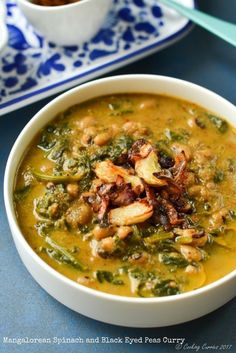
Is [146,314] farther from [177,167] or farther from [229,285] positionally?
[177,167]

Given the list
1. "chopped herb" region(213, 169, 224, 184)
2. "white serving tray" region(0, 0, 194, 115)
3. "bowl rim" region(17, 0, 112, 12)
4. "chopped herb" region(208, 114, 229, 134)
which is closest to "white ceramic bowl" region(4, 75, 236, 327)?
"chopped herb" region(213, 169, 224, 184)

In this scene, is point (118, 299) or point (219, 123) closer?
point (118, 299)

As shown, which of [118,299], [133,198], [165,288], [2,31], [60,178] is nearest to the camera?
[118,299]

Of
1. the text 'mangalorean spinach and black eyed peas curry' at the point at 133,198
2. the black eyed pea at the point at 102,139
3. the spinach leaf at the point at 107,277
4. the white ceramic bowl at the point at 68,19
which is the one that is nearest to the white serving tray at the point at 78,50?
the white ceramic bowl at the point at 68,19

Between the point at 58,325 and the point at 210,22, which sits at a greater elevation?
the point at 210,22

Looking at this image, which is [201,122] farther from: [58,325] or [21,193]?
[58,325]

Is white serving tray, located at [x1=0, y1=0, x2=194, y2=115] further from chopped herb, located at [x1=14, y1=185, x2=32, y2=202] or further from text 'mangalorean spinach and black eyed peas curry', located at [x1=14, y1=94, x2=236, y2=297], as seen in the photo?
chopped herb, located at [x1=14, y1=185, x2=32, y2=202]

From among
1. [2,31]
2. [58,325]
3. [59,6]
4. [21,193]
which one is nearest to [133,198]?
[21,193]

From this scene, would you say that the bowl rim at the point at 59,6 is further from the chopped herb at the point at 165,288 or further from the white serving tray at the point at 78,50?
the chopped herb at the point at 165,288
